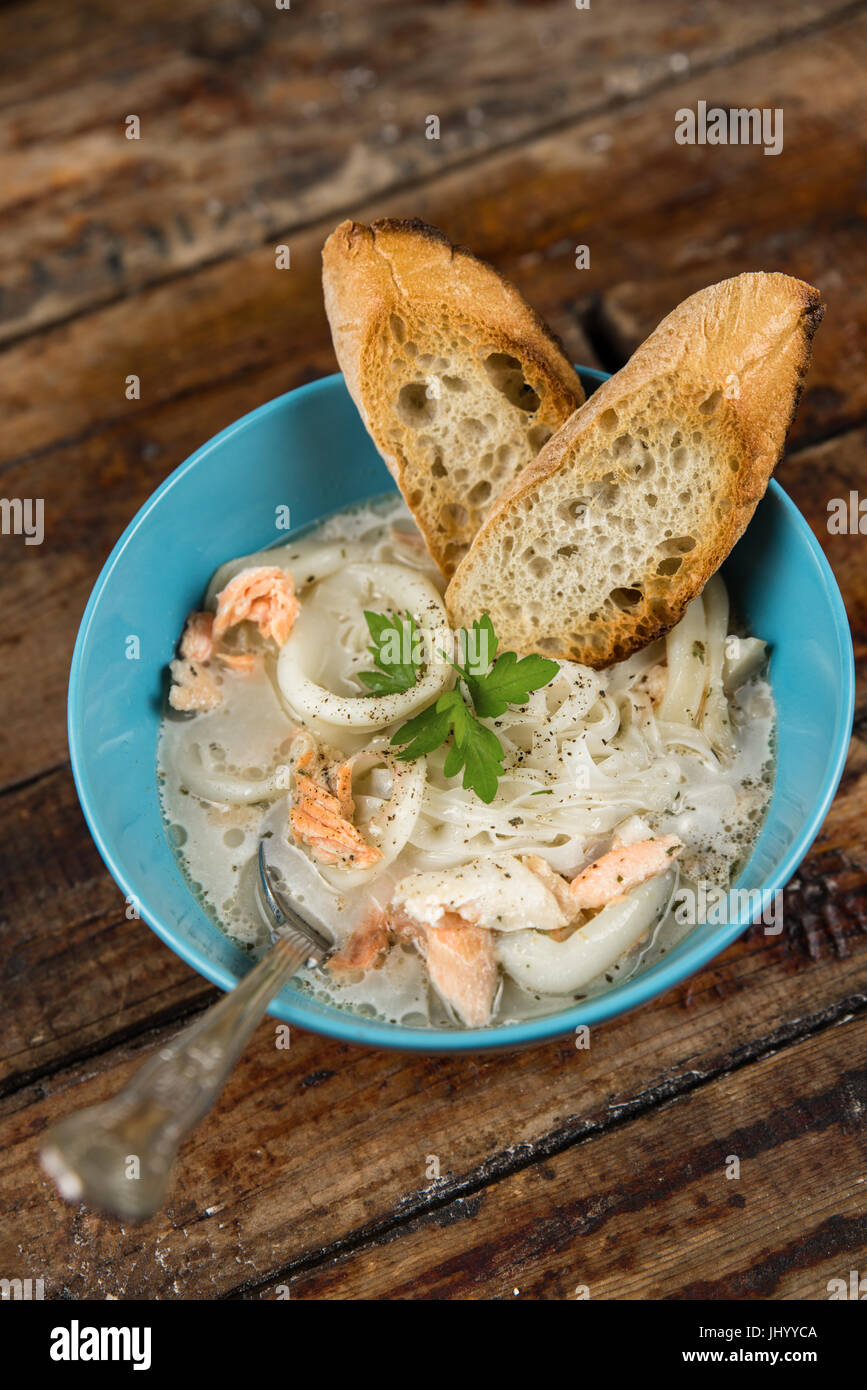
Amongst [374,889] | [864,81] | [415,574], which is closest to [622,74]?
[864,81]

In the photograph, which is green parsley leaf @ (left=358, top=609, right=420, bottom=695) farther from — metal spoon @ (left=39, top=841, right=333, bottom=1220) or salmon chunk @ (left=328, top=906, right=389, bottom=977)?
metal spoon @ (left=39, top=841, right=333, bottom=1220)

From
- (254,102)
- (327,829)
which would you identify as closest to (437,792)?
(327,829)

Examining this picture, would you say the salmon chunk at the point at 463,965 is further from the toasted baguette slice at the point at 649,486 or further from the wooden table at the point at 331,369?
the toasted baguette slice at the point at 649,486

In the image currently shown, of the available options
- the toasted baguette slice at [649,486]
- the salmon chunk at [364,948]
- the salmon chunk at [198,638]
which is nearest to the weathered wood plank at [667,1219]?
the salmon chunk at [364,948]

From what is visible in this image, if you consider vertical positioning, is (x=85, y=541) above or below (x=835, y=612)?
above

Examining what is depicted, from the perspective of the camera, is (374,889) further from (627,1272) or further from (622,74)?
(622,74)
